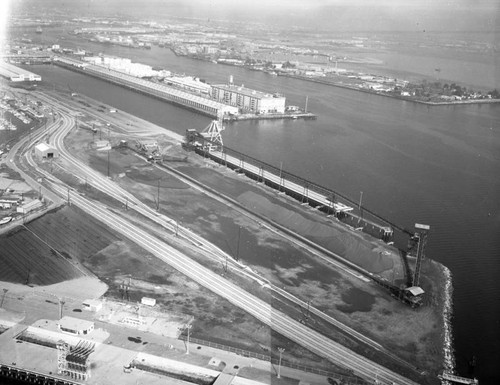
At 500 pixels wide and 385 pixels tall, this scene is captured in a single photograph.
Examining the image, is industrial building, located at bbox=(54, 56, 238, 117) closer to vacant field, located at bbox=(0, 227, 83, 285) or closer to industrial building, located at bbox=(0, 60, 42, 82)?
industrial building, located at bbox=(0, 60, 42, 82)

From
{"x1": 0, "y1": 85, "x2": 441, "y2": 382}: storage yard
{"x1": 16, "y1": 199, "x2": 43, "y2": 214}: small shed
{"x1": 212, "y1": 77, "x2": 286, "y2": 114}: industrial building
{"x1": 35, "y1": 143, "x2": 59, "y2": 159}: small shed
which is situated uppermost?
{"x1": 212, "y1": 77, "x2": 286, "y2": 114}: industrial building

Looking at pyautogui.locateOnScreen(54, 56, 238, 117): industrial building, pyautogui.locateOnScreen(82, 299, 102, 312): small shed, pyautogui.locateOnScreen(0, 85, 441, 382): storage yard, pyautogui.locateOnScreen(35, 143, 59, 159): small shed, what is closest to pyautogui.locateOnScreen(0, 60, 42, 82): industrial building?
pyautogui.locateOnScreen(54, 56, 238, 117): industrial building

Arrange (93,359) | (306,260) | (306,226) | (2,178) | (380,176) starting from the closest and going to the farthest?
(93,359)
(306,260)
(306,226)
(2,178)
(380,176)

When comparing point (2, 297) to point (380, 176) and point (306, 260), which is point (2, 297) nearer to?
point (306, 260)

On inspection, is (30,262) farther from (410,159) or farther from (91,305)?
(410,159)

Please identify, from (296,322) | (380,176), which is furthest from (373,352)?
(380,176)

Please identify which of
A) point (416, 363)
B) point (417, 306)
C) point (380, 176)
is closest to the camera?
point (416, 363)
